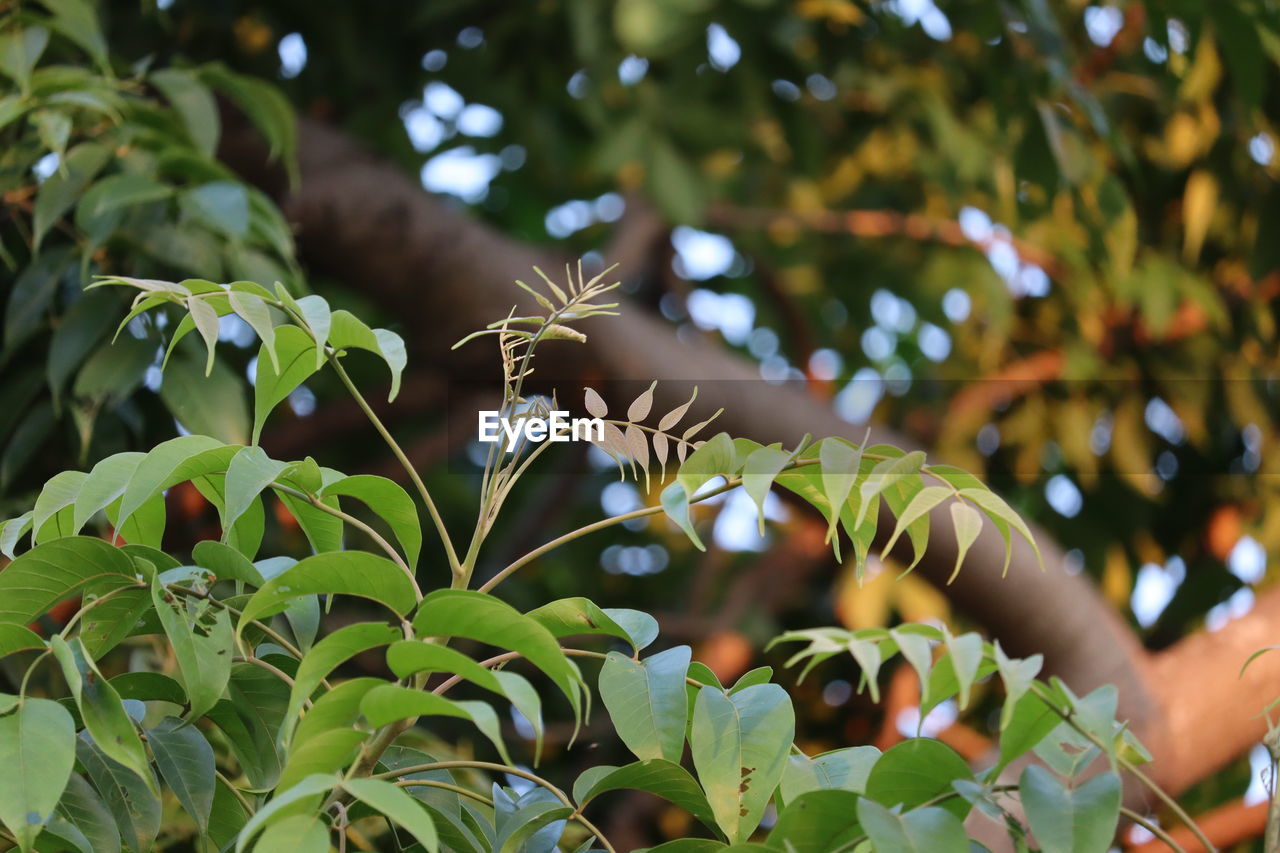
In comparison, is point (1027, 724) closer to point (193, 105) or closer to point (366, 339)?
point (366, 339)

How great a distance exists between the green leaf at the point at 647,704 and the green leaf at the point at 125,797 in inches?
6.7

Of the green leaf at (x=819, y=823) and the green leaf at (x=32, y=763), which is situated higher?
the green leaf at (x=32, y=763)

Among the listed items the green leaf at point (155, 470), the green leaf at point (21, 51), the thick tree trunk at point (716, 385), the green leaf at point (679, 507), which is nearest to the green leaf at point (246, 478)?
the green leaf at point (155, 470)

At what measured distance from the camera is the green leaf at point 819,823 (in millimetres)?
367

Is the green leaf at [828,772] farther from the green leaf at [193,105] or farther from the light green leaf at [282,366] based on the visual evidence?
the green leaf at [193,105]

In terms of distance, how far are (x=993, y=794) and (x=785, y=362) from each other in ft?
5.61

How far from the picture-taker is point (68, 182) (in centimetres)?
82

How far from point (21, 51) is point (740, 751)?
0.72 metres

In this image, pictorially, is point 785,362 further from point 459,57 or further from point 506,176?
point 459,57

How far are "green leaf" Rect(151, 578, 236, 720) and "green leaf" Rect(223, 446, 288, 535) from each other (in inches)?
1.4

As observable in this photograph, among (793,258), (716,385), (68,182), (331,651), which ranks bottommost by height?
Answer: (793,258)

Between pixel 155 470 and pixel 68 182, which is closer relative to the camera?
pixel 155 470

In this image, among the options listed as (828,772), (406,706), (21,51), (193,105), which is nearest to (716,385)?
(193,105)

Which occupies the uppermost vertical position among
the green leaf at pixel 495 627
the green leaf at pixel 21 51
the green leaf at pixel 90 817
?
the green leaf at pixel 495 627
